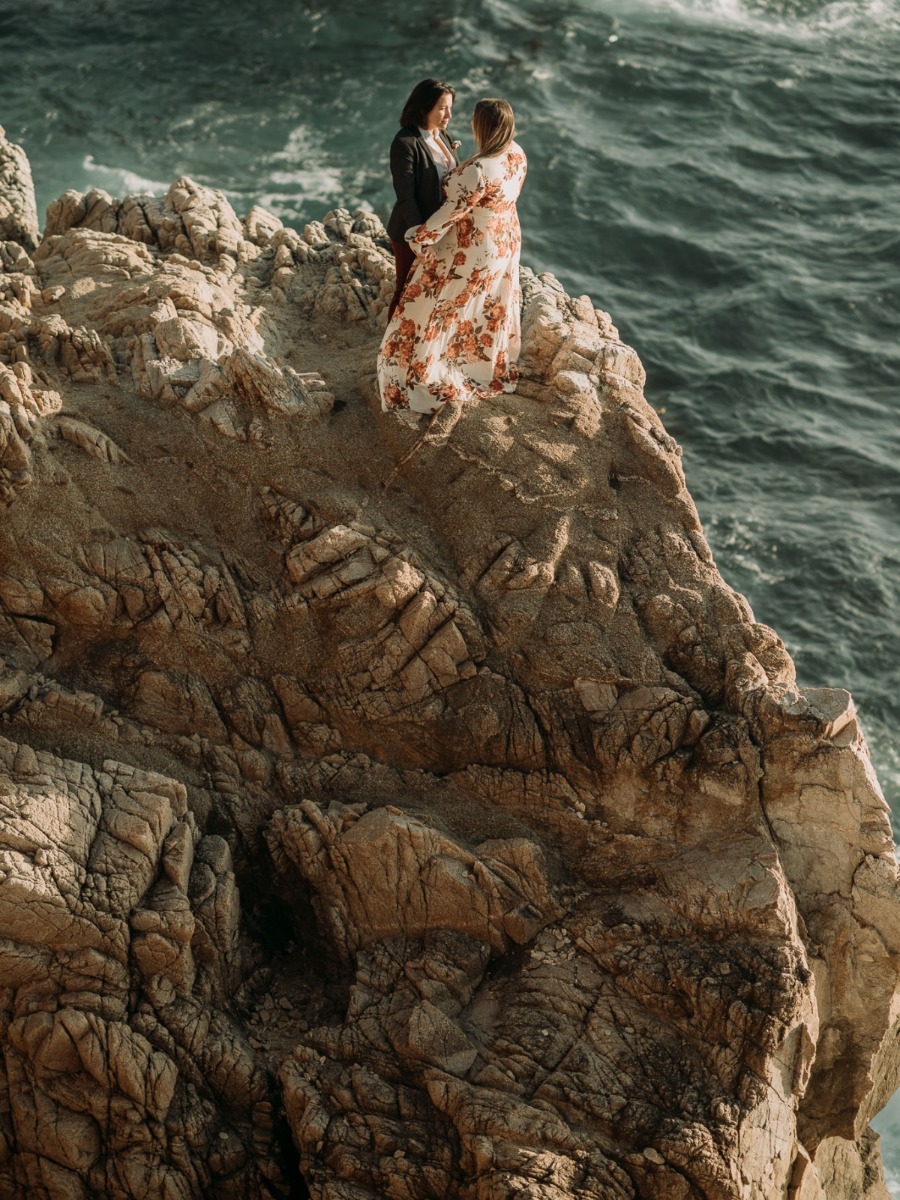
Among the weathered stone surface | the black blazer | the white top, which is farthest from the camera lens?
the weathered stone surface

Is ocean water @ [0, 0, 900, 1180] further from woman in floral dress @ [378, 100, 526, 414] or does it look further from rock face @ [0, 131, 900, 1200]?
woman in floral dress @ [378, 100, 526, 414]

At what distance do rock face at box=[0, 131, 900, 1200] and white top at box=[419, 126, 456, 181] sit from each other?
159 centimetres

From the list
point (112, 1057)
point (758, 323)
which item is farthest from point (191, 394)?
point (758, 323)

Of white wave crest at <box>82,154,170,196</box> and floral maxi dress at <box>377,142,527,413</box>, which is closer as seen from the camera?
floral maxi dress at <box>377,142,527,413</box>

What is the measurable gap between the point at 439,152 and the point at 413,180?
15.4 inches

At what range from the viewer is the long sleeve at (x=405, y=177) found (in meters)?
10.6

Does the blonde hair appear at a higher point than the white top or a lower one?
higher

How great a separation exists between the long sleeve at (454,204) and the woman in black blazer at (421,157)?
0.13 m

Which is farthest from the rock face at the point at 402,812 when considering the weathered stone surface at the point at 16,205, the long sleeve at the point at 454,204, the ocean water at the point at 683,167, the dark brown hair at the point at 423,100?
the ocean water at the point at 683,167

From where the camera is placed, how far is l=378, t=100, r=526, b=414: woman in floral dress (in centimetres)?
1060

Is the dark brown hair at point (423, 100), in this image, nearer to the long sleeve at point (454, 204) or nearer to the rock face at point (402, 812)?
the long sleeve at point (454, 204)

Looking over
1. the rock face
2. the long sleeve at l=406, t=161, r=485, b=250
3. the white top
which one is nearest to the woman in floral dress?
the long sleeve at l=406, t=161, r=485, b=250

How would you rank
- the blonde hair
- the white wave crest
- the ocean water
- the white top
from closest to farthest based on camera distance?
the blonde hair
the white top
the ocean water
the white wave crest

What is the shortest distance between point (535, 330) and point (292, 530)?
280 centimetres
